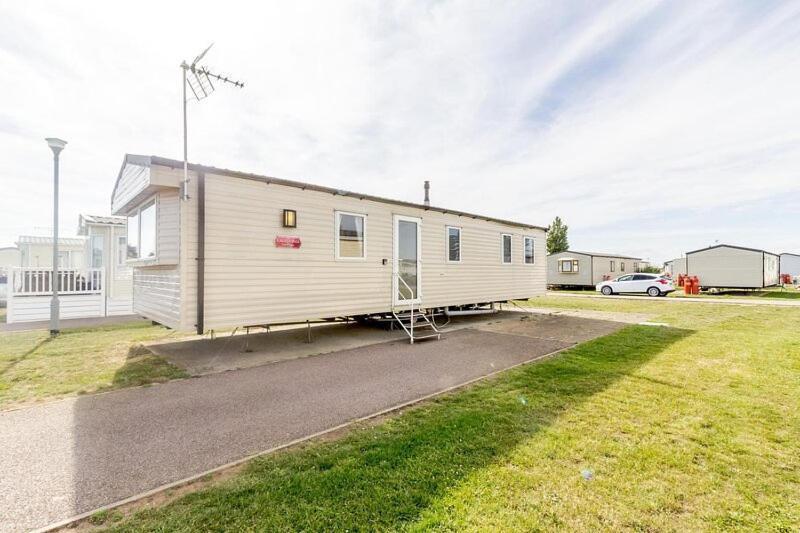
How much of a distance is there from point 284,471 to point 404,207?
25.3ft

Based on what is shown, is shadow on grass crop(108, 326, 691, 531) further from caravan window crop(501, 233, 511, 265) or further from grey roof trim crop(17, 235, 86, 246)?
grey roof trim crop(17, 235, 86, 246)

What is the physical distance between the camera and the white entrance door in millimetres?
9598

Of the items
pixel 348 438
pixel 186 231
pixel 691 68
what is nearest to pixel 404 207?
pixel 186 231

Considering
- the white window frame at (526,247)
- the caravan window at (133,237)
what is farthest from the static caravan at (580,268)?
the caravan window at (133,237)

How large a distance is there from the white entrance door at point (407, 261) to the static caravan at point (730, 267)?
81.3ft

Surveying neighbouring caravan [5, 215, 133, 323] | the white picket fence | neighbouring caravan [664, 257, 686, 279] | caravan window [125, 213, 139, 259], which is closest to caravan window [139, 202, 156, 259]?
caravan window [125, 213, 139, 259]

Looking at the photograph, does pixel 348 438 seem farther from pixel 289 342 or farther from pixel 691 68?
pixel 691 68

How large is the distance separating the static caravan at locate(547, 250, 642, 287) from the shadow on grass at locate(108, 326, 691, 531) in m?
27.4

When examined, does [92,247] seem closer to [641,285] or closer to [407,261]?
[407,261]

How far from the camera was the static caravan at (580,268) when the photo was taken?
29141 mm

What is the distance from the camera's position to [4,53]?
7098 millimetres

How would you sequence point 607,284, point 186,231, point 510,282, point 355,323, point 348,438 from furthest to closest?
point 607,284 < point 510,282 < point 355,323 < point 186,231 < point 348,438

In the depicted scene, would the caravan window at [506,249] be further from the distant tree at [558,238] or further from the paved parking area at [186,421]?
the distant tree at [558,238]

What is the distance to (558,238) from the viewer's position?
41.8 metres
